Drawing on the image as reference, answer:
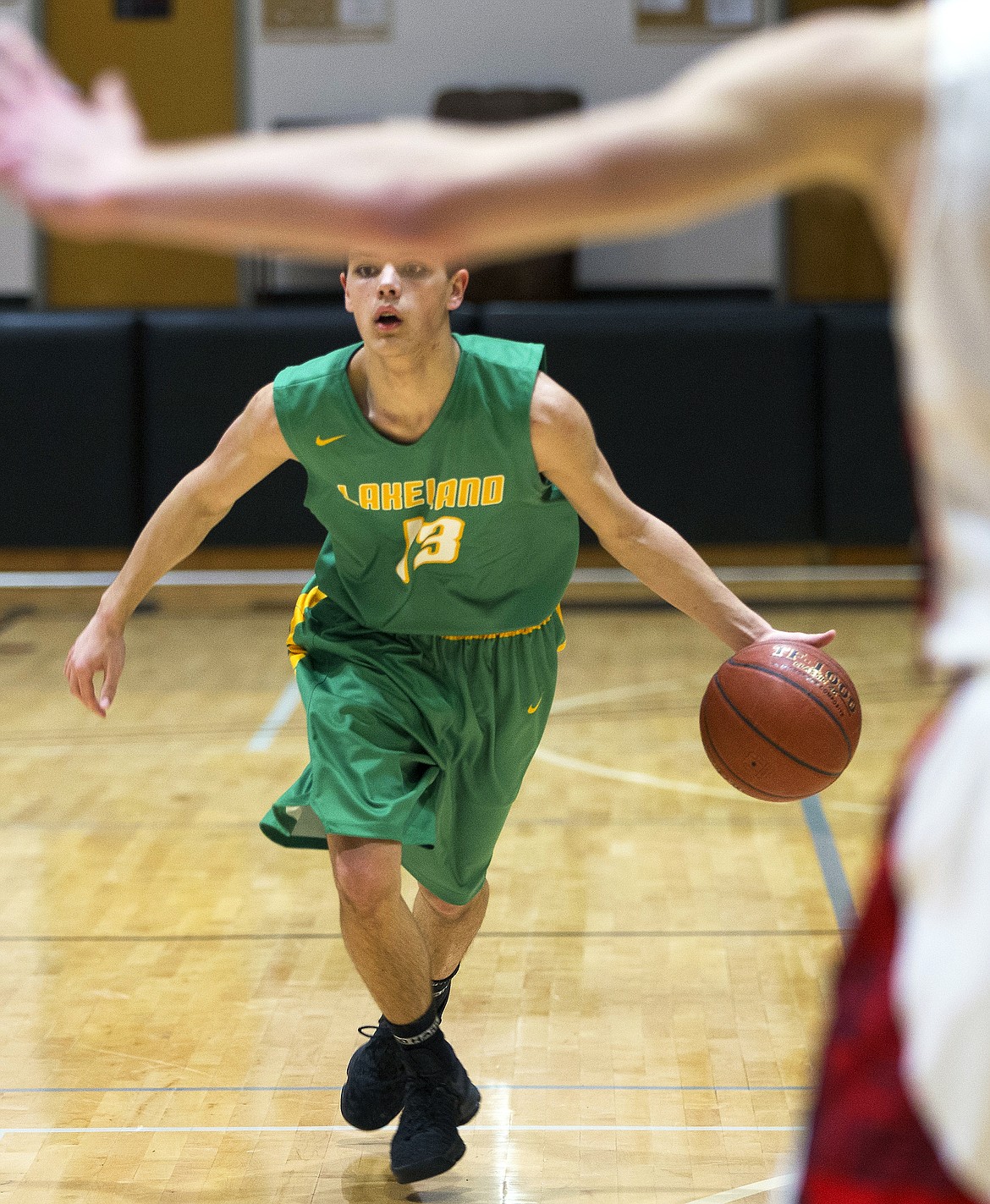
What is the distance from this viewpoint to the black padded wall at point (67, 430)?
30.6 feet

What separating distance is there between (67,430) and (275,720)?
3.28 metres

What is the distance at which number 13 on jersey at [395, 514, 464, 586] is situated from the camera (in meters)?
3.17

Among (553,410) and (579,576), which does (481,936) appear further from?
(579,576)

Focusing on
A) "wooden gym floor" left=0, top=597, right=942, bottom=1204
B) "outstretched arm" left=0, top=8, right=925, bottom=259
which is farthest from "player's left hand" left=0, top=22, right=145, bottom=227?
"wooden gym floor" left=0, top=597, right=942, bottom=1204

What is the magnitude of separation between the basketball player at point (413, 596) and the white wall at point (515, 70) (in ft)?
25.3

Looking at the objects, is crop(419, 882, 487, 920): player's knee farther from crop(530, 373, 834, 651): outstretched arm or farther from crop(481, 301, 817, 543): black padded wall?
crop(481, 301, 817, 543): black padded wall

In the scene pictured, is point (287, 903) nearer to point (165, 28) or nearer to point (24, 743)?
point (24, 743)

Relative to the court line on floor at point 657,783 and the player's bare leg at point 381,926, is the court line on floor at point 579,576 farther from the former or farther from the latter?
the player's bare leg at point 381,926

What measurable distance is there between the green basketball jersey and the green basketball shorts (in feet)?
0.16

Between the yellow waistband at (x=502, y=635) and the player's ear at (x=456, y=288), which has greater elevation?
the player's ear at (x=456, y=288)

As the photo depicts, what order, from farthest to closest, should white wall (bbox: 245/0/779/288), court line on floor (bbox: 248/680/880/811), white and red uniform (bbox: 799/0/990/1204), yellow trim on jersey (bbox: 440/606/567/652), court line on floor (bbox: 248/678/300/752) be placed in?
white wall (bbox: 245/0/779/288)
court line on floor (bbox: 248/678/300/752)
court line on floor (bbox: 248/680/880/811)
yellow trim on jersey (bbox: 440/606/567/652)
white and red uniform (bbox: 799/0/990/1204)

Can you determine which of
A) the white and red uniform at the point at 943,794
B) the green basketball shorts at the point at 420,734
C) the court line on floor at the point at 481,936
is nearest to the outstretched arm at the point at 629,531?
the green basketball shorts at the point at 420,734

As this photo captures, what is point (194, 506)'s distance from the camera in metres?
A: 3.12

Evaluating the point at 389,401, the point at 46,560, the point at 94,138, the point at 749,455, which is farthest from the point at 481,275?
the point at 94,138
